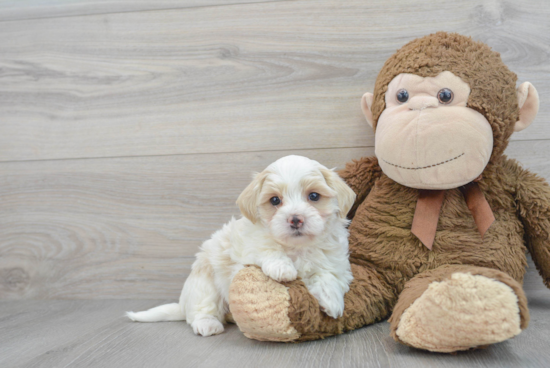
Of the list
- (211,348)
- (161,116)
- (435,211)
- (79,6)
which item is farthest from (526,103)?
(79,6)

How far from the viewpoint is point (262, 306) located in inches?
38.0

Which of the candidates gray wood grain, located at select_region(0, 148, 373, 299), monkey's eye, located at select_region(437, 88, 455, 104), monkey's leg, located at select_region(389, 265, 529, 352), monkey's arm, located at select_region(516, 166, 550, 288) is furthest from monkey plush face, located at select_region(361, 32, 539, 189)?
gray wood grain, located at select_region(0, 148, 373, 299)

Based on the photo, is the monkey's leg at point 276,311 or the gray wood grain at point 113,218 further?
the gray wood grain at point 113,218

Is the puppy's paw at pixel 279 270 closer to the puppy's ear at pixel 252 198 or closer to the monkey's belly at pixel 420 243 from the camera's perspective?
the puppy's ear at pixel 252 198

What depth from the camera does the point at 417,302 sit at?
3.02 feet

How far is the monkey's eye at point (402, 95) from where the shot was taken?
1095 millimetres

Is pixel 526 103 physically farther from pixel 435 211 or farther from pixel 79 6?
pixel 79 6

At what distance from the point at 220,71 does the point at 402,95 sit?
0.65 m

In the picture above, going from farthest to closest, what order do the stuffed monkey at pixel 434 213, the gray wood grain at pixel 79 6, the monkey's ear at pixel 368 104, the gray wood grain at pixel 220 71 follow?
the gray wood grain at pixel 79 6 < the gray wood grain at pixel 220 71 < the monkey's ear at pixel 368 104 < the stuffed monkey at pixel 434 213

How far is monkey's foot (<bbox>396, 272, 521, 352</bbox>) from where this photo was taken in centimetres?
83

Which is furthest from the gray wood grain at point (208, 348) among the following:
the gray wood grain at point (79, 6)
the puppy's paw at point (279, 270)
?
the gray wood grain at point (79, 6)

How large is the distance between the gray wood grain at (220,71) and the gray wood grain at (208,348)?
576 mm

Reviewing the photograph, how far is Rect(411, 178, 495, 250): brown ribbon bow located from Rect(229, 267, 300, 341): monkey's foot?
15.5 inches

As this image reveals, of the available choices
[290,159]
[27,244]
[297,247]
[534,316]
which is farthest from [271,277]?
[27,244]
